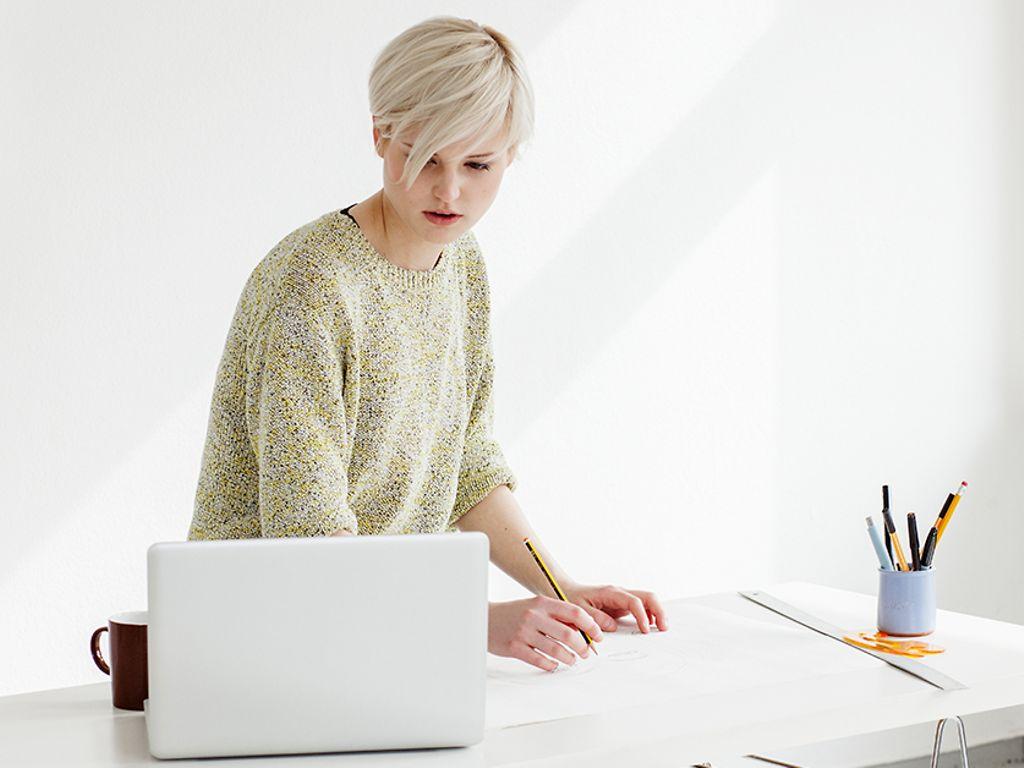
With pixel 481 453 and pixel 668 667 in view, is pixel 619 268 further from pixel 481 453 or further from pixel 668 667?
pixel 668 667

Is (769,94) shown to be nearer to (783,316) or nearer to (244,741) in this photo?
(783,316)

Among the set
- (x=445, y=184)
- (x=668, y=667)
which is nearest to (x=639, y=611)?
(x=668, y=667)

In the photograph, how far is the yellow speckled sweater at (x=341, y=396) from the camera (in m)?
1.40

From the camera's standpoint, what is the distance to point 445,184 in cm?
147

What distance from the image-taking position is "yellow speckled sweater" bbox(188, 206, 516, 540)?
4.58 ft

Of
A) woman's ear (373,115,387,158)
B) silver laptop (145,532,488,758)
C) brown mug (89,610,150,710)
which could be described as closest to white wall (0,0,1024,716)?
woman's ear (373,115,387,158)

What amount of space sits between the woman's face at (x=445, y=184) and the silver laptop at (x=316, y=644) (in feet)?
1.59

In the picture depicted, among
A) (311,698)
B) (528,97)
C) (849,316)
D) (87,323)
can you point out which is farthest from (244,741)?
(849,316)

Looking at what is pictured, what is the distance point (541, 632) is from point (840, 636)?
392 millimetres

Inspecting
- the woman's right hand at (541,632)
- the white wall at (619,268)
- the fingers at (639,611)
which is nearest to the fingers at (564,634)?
the woman's right hand at (541,632)

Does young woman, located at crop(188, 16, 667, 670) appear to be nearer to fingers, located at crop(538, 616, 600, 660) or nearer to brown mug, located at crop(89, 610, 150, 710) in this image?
fingers, located at crop(538, 616, 600, 660)

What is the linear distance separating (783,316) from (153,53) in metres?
1.51

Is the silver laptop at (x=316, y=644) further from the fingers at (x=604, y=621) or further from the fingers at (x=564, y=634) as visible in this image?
the fingers at (x=604, y=621)

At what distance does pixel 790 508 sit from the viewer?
10.3ft
